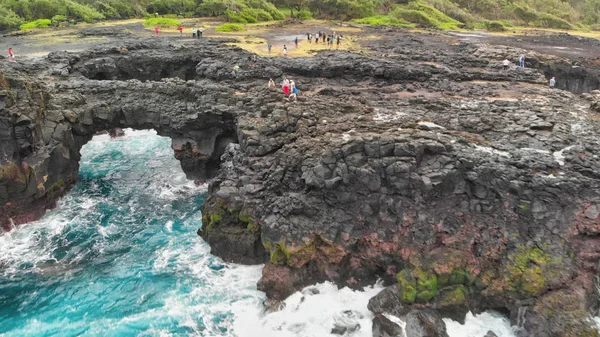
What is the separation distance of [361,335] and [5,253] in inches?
806

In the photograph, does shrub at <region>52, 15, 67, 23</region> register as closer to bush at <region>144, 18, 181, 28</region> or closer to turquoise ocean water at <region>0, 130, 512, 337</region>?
bush at <region>144, 18, 181, 28</region>

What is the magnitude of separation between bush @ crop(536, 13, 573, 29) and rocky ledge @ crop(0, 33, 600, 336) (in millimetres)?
50527

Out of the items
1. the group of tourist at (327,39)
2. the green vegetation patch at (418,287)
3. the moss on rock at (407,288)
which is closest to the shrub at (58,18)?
the group of tourist at (327,39)

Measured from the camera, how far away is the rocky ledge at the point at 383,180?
18922 millimetres

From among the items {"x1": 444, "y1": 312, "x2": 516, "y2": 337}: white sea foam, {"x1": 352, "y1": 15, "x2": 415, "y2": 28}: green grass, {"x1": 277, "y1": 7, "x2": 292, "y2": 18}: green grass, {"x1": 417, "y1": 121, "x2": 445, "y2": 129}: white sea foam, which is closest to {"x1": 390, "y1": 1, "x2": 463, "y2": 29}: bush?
{"x1": 352, "y1": 15, "x2": 415, "y2": 28}: green grass

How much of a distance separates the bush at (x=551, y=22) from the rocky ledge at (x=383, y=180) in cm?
Answer: 5053

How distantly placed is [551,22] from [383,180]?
69.3 meters

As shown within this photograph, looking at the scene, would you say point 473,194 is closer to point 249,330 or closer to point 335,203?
point 335,203

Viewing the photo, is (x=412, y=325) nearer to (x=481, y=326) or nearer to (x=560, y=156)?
(x=481, y=326)

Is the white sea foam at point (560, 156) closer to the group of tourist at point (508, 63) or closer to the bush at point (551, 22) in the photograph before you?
the group of tourist at point (508, 63)

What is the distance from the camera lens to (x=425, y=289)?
18875mm

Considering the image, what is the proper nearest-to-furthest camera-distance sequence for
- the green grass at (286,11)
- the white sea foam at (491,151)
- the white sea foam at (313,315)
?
the white sea foam at (313,315) < the white sea foam at (491,151) < the green grass at (286,11)

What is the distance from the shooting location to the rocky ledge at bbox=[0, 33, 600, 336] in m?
18.9

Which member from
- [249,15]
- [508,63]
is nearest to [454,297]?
[508,63]
